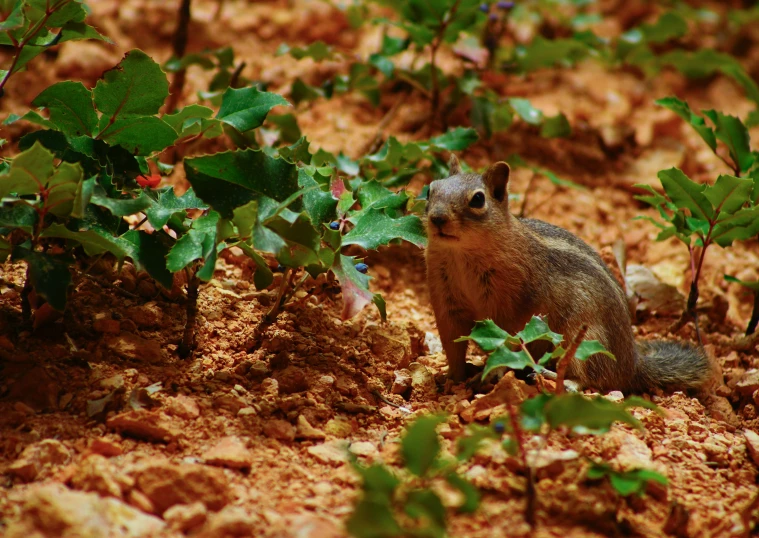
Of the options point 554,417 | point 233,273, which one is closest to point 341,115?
point 233,273

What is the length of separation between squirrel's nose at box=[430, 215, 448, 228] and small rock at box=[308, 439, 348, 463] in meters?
1.20

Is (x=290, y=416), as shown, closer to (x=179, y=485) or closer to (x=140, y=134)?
(x=179, y=485)

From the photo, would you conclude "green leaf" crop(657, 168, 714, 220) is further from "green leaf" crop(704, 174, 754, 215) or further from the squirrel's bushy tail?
the squirrel's bushy tail

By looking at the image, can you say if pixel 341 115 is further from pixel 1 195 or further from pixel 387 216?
pixel 1 195

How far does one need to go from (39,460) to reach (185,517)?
0.65 metres

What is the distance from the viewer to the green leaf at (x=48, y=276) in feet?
8.99

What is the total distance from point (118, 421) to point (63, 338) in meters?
0.62

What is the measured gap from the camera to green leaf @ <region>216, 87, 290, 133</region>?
10.9 feet

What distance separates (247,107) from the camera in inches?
133

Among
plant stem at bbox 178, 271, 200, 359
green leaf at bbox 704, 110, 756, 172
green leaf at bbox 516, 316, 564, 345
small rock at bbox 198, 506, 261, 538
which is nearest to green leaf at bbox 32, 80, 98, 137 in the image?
plant stem at bbox 178, 271, 200, 359

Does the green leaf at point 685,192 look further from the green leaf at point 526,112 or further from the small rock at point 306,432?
the small rock at point 306,432

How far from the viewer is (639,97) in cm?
723

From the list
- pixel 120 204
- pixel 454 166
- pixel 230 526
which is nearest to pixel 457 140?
pixel 454 166

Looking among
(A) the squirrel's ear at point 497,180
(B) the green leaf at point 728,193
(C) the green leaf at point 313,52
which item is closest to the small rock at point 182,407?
(A) the squirrel's ear at point 497,180
